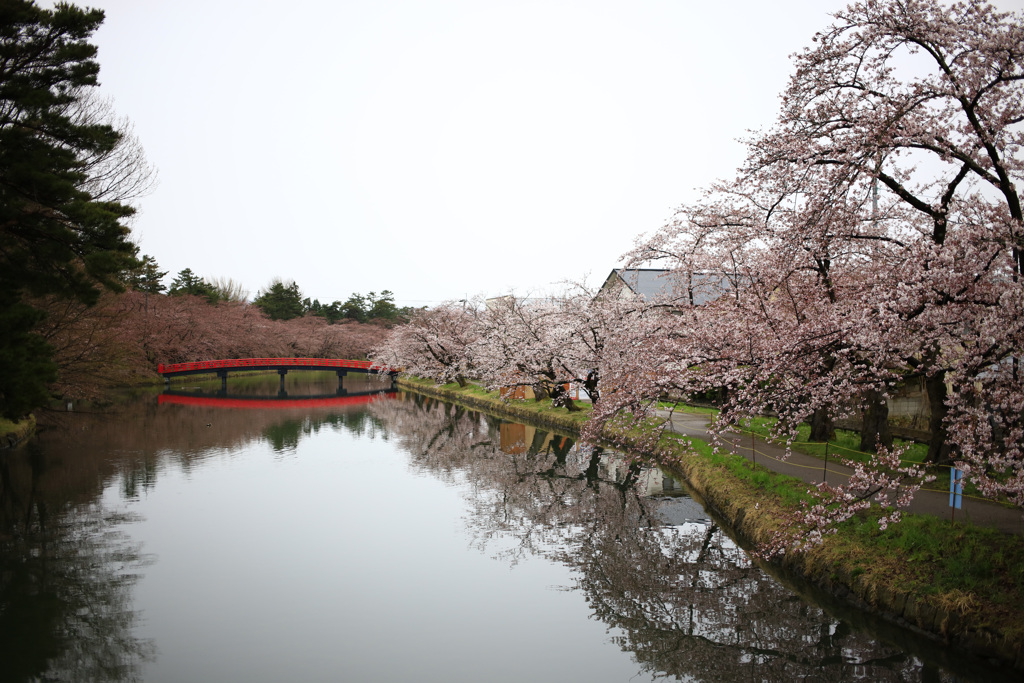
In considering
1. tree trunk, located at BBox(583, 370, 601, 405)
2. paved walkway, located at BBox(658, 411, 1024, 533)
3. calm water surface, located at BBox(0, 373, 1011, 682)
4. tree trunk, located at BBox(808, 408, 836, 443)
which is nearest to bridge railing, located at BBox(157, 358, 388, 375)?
calm water surface, located at BBox(0, 373, 1011, 682)

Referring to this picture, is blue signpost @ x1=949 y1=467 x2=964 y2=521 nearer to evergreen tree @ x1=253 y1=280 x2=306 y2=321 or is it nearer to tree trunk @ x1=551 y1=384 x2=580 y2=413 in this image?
tree trunk @ x1=551 y1=384 x2=580 y2=413

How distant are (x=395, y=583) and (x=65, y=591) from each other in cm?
410

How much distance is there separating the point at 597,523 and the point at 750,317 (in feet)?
14.8

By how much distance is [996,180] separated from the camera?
6.86 metres

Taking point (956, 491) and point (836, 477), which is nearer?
point (956, 491)

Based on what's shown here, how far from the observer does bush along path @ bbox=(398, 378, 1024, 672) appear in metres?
6.12

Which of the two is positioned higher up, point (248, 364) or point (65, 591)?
point (248, 364)

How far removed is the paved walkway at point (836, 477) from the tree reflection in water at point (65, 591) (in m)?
7.28

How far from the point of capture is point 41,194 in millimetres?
11414

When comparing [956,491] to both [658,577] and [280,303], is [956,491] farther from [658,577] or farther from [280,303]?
[280,303]

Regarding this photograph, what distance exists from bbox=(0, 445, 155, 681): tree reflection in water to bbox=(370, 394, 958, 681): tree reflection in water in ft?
Answer: 16.6

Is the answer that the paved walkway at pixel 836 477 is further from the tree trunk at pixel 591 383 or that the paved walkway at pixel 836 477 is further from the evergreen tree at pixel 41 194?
the evergreen tree at pixel 41 194

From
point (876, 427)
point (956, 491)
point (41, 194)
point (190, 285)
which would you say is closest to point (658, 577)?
point (956, 491)

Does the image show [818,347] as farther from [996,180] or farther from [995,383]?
[996,180]
